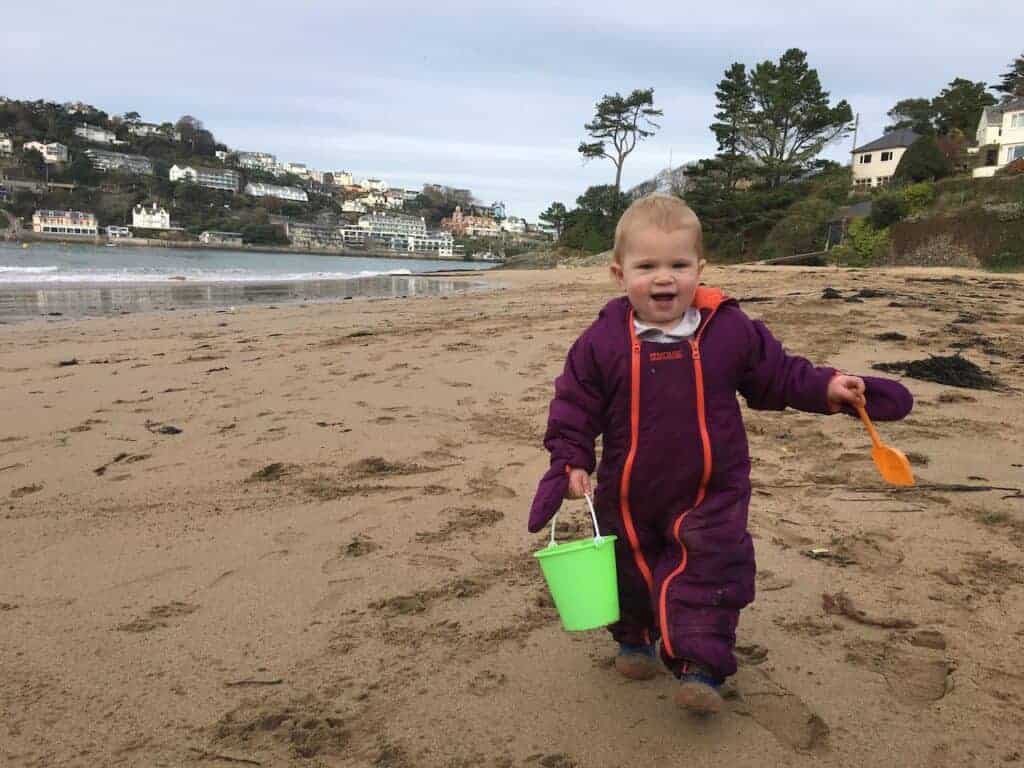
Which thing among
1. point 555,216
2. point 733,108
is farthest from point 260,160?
point 733,108

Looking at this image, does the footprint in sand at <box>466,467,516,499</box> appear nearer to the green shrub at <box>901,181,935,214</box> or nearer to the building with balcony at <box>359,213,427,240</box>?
the green shrub at <box>901,181,935,214</box>

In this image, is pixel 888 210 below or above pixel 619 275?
above

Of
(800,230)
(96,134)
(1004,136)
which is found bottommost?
(800,230)

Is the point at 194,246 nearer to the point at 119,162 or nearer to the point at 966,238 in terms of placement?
the point at 119,162

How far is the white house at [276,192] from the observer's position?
121750mm

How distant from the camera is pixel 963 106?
4128cm

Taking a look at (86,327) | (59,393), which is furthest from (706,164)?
(59,393)

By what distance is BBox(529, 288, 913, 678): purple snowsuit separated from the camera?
1.70m

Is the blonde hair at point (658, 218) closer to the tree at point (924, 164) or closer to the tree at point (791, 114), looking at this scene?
the tree at point (924, 164)

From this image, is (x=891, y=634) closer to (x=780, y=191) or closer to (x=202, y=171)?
(x=780, y=191)

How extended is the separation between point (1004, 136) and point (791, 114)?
34.9 ft

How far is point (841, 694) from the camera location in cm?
172

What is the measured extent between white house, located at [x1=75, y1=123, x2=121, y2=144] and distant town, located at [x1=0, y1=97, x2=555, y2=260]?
28cm

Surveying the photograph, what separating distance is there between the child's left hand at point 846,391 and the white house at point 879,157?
45341 millimetres
